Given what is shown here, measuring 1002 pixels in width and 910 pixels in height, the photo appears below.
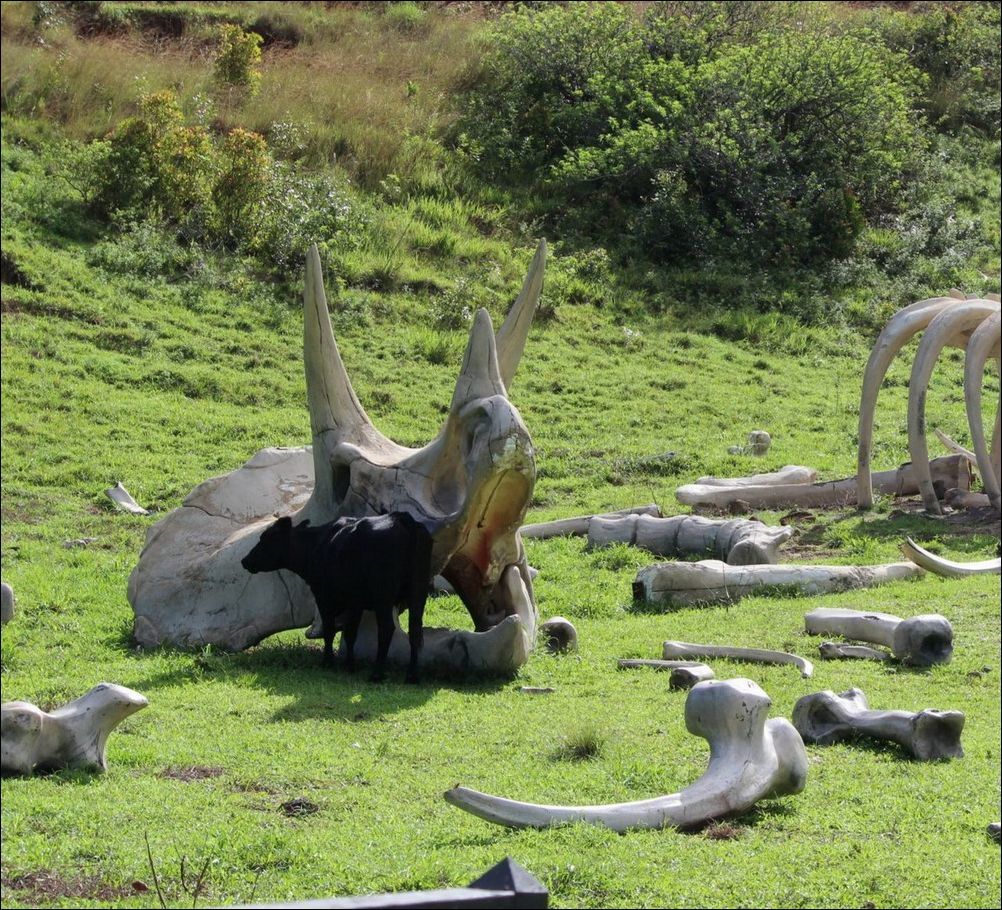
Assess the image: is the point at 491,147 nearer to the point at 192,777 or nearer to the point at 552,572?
the point at 552,572

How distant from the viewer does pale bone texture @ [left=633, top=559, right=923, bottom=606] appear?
430 inches

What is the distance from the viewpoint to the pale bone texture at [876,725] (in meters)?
6.68

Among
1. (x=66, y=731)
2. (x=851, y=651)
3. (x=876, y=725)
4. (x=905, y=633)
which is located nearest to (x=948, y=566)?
(x=851, y=651)

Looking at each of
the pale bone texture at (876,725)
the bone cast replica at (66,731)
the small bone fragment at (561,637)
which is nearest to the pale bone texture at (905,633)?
the pale bone texture at (876,725)

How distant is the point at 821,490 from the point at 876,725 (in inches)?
295

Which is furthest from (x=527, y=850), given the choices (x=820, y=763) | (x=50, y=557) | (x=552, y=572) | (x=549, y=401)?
(x=549, y=401)

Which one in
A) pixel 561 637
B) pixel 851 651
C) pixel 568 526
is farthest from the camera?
pixel 568 526

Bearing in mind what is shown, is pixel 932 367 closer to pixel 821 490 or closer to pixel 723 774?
pixel 821 490

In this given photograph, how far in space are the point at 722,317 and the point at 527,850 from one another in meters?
17.3

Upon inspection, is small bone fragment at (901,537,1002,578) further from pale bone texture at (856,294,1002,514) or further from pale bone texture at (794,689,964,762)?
pale bone texture at (794,689,964,762)

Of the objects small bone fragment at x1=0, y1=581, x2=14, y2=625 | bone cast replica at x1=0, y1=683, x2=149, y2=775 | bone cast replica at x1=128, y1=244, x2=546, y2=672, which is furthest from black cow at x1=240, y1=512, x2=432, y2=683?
small bone fragment at x1=0, y1=581, x2=14, y2=625

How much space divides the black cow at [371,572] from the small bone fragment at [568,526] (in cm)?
450

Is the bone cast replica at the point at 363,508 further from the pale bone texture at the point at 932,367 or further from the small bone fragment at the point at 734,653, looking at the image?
the pale bone texture at the point at 932,367

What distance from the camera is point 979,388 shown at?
12922mm
